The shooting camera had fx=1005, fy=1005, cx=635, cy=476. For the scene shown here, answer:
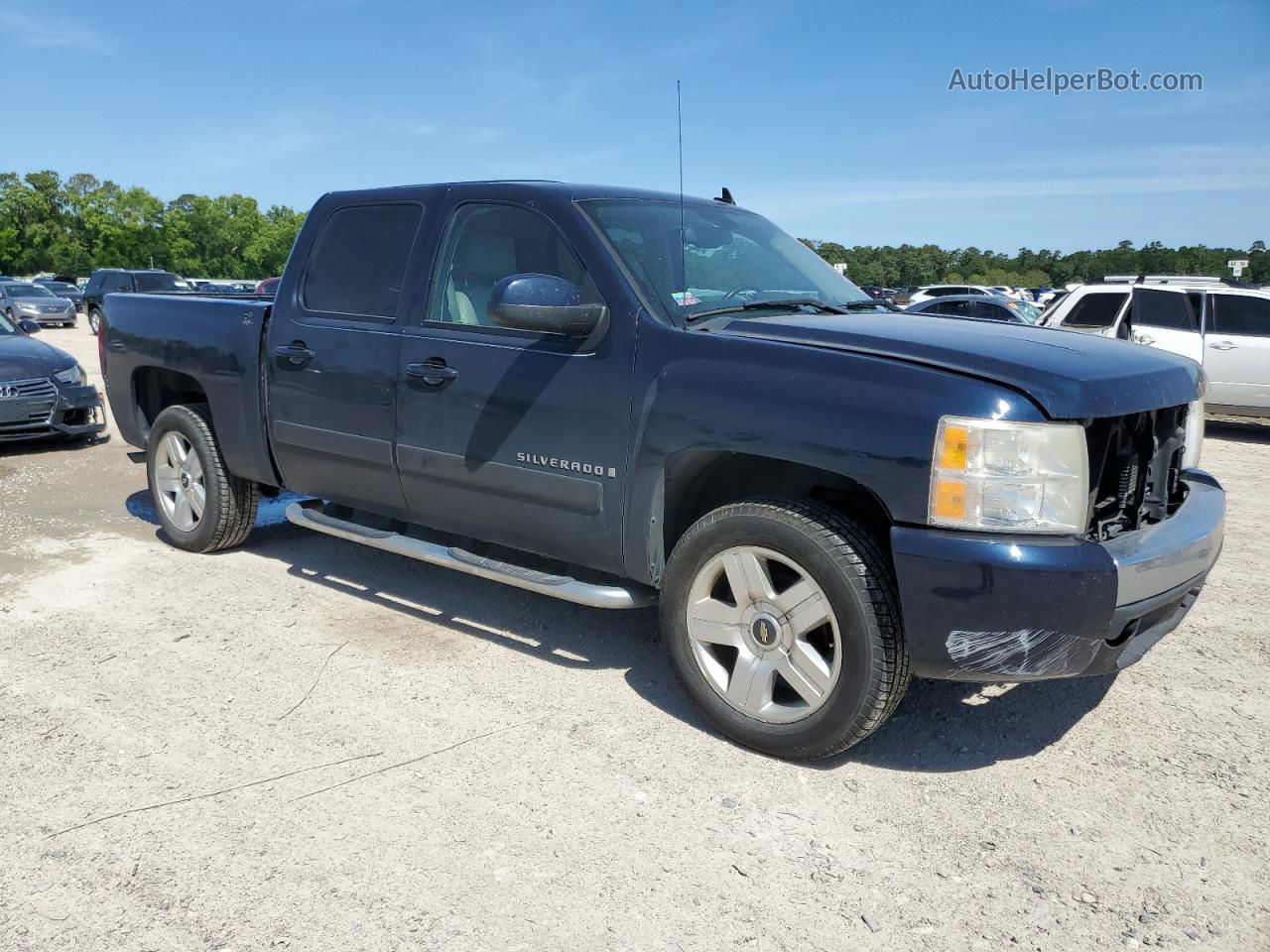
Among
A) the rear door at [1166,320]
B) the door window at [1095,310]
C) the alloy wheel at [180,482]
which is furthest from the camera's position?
the door window at [1095,310]

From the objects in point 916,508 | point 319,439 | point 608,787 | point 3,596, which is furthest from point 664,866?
point 3,596

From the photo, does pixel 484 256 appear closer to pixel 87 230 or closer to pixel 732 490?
pixel 732 490

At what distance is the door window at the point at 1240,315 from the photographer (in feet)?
36.2

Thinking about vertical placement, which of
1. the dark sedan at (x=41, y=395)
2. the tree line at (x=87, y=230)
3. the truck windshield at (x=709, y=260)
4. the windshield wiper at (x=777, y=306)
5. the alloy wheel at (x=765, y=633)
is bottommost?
the alloy wheel at (x=765, y=633)

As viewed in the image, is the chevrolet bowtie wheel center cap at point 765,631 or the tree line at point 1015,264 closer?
the chevrolet bowtie wheel center cap at point 765,631

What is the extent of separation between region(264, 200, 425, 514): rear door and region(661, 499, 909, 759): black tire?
66.8 inches

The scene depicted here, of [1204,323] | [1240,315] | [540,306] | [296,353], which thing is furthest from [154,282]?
[540,306]

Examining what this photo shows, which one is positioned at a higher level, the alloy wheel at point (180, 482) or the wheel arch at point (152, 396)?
the wheel arch at point (152, 396)

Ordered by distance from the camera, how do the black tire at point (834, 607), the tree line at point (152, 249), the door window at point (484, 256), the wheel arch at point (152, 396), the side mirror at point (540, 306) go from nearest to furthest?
1. the black tire at point (834, 607)
2. the side mirror at point (540, 306)
3. the door window at point (484, 256)
4. the wheel arch at point (152, 396)
5. the tree line at point (152, 249)

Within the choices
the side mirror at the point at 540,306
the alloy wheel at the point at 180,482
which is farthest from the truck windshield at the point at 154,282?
the side mirror at the point at 540,306

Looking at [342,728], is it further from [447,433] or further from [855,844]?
[855,844]

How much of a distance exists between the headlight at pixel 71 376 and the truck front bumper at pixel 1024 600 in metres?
8.20

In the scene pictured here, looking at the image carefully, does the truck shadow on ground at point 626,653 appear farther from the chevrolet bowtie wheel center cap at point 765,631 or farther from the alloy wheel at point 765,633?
the chevrolet bowtie wheel center cap at point 765,631

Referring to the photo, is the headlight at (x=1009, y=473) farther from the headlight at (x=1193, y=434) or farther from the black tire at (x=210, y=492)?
the black tire at (x=210, y=492)
